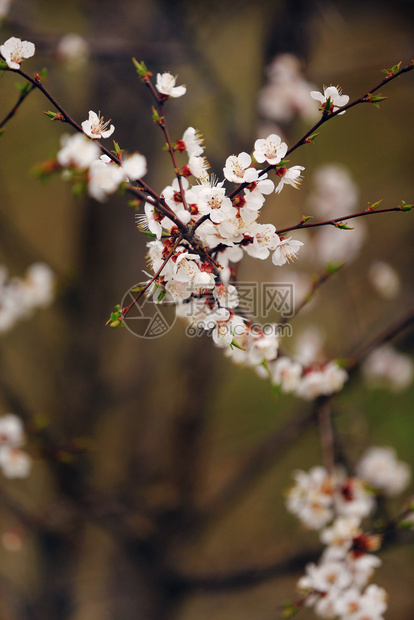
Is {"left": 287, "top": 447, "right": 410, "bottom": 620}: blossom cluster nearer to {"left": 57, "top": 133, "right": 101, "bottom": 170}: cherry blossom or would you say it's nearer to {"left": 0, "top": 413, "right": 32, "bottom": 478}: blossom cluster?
{"left": 0, "top": 413, "right": 32, "bottom": 478}: blossom cluster

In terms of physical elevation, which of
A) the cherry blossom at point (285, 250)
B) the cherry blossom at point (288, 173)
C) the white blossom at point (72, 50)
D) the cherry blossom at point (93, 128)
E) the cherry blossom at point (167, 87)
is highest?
the white blossom at point (72, 50)

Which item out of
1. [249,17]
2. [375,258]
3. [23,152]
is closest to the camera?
[249,17]

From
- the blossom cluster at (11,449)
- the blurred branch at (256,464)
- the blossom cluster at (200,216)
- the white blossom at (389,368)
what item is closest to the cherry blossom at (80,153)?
the blossom cluster at (200,216)

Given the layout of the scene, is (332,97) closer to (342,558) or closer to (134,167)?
(134,167)

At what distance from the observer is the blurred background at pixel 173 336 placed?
188cm

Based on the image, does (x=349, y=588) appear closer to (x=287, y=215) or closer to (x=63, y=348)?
(x=63, y=348)

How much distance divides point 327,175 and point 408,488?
2172 mm

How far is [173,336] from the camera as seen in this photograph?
10.4ft

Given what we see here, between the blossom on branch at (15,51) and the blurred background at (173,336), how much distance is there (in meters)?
0.86

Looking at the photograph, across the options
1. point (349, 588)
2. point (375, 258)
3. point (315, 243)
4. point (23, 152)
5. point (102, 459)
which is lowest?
point (349, 588)

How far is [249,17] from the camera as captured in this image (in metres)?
2.26

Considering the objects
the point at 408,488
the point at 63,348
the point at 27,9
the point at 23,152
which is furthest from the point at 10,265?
the point at 408,488

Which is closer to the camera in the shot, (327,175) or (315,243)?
(327,175)

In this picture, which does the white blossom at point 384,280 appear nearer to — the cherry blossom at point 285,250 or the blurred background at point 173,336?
the blurred background at point 173,336
